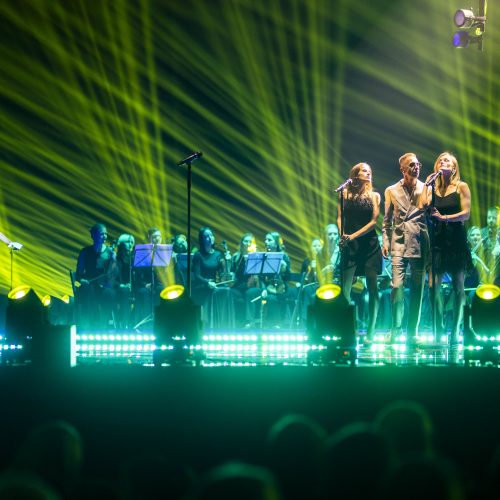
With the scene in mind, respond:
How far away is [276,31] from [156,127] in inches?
97.2

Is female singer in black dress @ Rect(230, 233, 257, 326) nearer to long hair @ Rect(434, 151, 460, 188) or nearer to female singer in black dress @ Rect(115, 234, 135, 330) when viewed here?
female singer in black dress @ Rect(115, 234, 135, 330)

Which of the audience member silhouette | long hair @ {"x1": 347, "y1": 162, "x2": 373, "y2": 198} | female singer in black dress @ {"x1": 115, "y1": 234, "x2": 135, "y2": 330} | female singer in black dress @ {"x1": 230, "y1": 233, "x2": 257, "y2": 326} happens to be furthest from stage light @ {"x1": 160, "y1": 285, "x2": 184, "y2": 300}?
female singer in black dress @ {"x1": 230, "y1": 233, "x2": 257, "y2": 326}

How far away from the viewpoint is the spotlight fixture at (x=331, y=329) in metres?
6.33

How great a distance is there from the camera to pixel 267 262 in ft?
36.4

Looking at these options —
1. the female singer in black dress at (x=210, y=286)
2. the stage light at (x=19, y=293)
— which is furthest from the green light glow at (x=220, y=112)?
the stage light at (x=19, y=293)

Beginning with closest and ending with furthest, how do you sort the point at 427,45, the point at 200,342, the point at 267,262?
the point at 200,342 → the point at 267,262 → the point at 427,45

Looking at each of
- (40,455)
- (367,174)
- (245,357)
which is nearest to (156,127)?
(367,174)

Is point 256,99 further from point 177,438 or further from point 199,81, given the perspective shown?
point 177,438

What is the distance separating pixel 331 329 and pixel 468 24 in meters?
6.03

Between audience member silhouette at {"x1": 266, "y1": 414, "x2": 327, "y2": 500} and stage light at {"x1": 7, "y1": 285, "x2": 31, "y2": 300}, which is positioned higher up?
stage light at {"x1": 7, "y1": 285, "x2": 31, "y2": 300}

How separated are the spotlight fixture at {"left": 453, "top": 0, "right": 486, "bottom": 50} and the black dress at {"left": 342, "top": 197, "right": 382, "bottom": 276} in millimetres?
4187

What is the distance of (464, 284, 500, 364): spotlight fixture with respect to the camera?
6.25m

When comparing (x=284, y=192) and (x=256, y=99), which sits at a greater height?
(x=256, y=99)

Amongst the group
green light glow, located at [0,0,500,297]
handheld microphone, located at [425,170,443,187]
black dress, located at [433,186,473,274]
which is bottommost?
black dress, located at [433,186,473,274]
